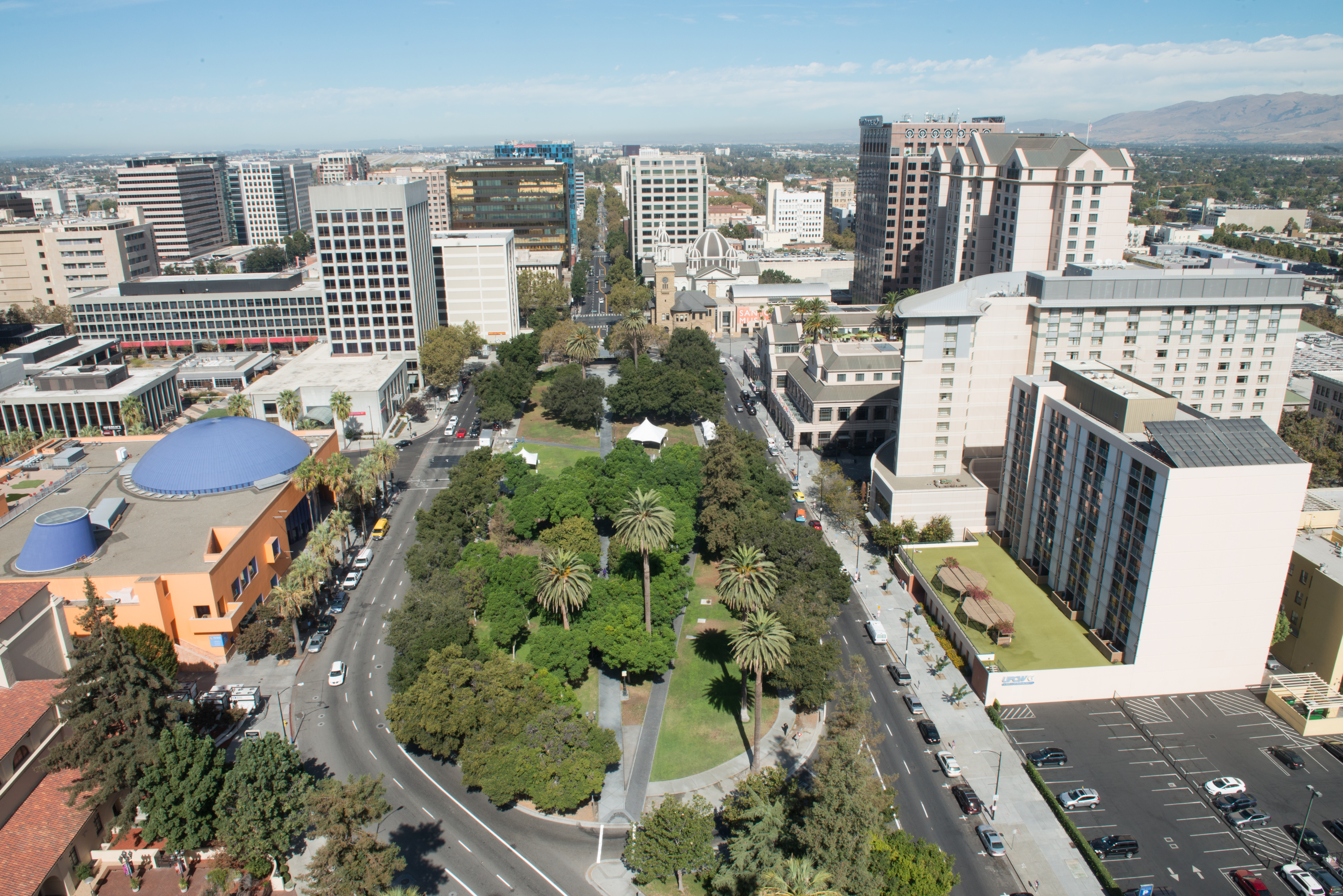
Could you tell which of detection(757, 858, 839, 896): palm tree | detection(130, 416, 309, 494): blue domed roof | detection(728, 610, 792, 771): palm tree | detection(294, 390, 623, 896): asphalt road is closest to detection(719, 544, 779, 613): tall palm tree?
detection(728, 610, 792, 771): palm tree

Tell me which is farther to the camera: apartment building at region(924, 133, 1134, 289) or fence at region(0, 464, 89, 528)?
apartment building at region(924, 133, 1134, 289)

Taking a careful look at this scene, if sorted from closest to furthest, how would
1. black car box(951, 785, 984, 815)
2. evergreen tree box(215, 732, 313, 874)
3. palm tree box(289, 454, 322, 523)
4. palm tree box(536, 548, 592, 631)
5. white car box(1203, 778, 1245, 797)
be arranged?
evergreen tree box(215, 732, 313, 874) < black car box(951, 785, 984, 815) < white car box(1203, 778, 1245, 797) < palm tree box(536, 548, 592, 631) < palm tree box(289, 454, 322, 523)

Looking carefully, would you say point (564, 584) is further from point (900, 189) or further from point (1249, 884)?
point (900, 189)

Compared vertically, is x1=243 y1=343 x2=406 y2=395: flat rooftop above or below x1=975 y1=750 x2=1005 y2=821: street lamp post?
above

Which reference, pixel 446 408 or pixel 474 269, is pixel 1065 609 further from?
pixel 474 269

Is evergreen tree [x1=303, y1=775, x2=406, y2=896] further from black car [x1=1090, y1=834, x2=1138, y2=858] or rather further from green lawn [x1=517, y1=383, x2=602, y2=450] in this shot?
green lawn [x1=517, y1=383, x2=602, y2=450]

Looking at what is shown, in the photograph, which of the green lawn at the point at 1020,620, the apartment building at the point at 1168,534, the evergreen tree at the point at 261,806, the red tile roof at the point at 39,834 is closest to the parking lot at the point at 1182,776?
the apartment building at the point at 1168,534

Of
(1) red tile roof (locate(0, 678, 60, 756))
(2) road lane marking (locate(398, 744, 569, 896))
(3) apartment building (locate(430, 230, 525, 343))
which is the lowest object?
(2) road lane marking (locate(398, 744, 569, 896))

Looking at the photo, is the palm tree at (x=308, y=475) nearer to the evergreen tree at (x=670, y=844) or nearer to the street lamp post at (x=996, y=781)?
the evergreen tree at (x=670, y=844)
